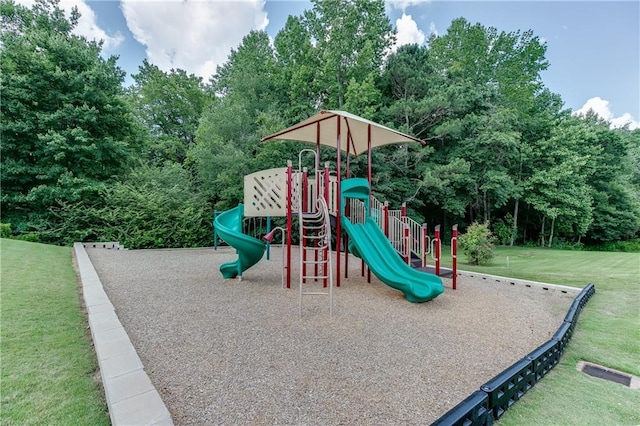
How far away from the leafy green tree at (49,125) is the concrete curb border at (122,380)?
10.0 m

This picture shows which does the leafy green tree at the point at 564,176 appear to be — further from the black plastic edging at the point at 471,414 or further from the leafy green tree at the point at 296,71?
the black plastic edging at the point at 471,414

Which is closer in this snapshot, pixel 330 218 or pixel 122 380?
pixel 122 380

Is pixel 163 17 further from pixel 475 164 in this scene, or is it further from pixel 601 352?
pixel 475 164

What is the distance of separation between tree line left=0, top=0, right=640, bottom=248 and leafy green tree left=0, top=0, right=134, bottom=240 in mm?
57

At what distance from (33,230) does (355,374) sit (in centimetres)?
1339

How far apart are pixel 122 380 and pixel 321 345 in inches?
70.9

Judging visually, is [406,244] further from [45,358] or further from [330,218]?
[45,358]

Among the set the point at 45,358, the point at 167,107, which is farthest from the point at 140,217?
the point at 167,107

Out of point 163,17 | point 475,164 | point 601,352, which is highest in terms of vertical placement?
point 163,17

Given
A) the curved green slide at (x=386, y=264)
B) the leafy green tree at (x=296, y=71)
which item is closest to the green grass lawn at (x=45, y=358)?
the curved green slide at (x=386, y=264)

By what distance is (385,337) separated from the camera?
3.46 m

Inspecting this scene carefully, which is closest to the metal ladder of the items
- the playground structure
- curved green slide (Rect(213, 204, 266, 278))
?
the playground structure

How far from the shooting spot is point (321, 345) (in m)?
3.20

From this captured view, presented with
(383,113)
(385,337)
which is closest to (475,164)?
(383,113)
